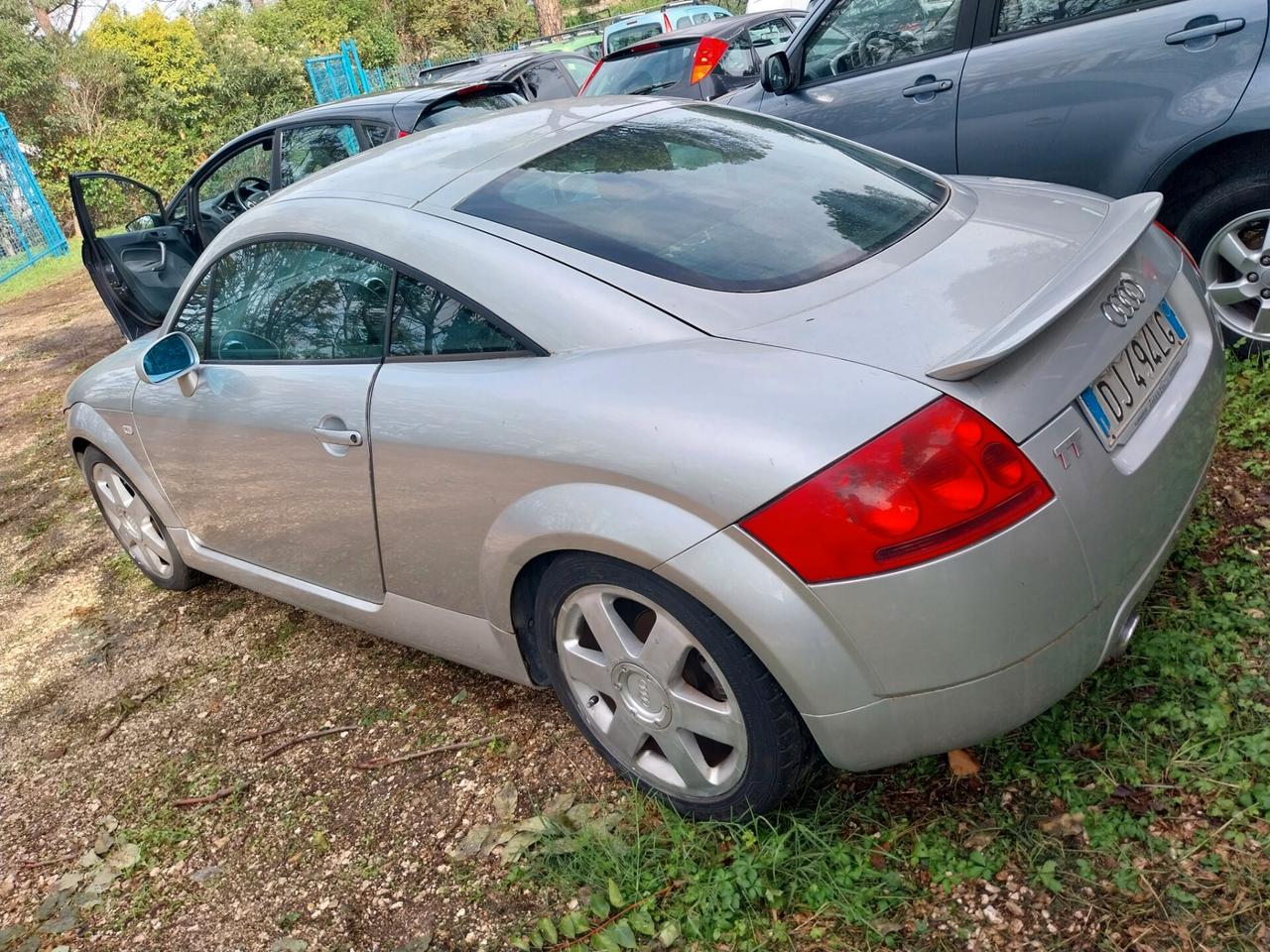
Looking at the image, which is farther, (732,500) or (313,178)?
(313,178)

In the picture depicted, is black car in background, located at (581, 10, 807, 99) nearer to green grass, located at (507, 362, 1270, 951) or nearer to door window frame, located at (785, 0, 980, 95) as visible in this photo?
door window frame, located at (785, 0, 980, 95)

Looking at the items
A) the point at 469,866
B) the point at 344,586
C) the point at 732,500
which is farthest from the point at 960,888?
the point at 344,586

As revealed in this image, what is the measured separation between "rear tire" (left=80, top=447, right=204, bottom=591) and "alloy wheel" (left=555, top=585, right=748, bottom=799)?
2177 millimetres

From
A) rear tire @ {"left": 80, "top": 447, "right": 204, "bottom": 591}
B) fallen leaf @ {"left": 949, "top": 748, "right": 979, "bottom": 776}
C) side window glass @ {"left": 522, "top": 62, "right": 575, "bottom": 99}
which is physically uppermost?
side window glass @ {"left": 522, "top": 62, "right": 575, "bottom": 99}

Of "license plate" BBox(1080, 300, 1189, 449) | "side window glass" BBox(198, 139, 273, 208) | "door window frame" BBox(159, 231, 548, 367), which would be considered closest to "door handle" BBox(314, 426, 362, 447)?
"door window frame" BBox(159, 231, 548, 367)

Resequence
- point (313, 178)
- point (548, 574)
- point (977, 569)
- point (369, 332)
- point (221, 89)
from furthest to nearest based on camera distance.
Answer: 1. point (221, 89)
2. point (313, 178)
3. point (369, 332)
4. point (548, 574)
5. point (977, 569)

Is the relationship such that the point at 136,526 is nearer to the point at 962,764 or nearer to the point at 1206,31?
the point at 962,764

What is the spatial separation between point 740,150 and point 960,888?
195cm

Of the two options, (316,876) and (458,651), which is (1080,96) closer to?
(458,651)

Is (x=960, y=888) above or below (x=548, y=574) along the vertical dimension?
below

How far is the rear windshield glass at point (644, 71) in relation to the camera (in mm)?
8570

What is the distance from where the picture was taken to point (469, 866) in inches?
99.1

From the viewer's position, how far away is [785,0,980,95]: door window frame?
4262mm

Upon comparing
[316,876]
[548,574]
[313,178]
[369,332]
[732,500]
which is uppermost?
[313,178]
